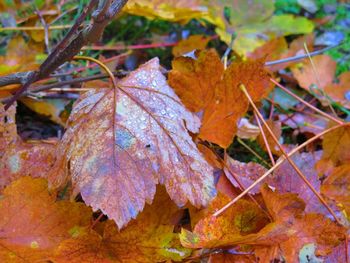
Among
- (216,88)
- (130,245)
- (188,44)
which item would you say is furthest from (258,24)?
(130,245)

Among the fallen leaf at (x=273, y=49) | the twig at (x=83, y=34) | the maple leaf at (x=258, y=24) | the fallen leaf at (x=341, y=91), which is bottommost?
the fallen leaf at (x=341, y=91)

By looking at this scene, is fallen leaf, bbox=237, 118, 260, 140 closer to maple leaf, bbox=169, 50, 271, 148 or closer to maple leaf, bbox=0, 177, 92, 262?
maple leaf, bbox=169, 50, 271, 148

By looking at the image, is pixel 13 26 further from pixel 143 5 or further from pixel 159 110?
pixel 159 110

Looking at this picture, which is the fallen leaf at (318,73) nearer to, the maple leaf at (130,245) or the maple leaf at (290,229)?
the maple leaf at (290,229)

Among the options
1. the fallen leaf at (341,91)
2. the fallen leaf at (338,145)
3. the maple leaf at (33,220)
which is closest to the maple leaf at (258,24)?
the fallen leaf at (341,91)

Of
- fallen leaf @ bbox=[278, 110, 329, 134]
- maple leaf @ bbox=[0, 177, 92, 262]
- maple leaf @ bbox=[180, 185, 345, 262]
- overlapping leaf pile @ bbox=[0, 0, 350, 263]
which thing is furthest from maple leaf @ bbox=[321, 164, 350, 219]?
maple leaf @ bbox=[0, 177, 92, 262]
